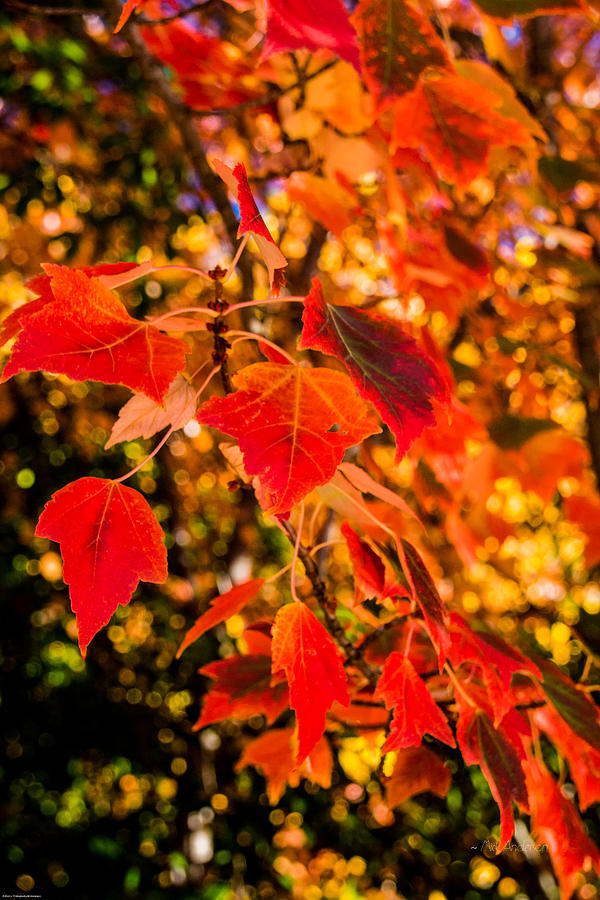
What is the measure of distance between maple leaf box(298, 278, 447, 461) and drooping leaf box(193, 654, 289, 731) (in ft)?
1.15

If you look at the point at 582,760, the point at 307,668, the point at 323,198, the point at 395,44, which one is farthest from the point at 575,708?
the point at 323,198

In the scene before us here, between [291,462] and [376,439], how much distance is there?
4.17 feet

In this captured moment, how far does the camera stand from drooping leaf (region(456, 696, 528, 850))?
495 mm

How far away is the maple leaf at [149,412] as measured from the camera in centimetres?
45

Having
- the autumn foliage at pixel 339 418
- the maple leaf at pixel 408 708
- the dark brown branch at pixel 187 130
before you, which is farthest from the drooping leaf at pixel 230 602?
the dark brown branch at pixel 187 130

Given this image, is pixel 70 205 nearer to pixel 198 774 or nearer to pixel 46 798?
pixel 198 774

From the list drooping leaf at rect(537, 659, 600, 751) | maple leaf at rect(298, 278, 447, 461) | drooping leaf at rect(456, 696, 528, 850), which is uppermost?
maple leaf at rect(298, 278, 447, 461)

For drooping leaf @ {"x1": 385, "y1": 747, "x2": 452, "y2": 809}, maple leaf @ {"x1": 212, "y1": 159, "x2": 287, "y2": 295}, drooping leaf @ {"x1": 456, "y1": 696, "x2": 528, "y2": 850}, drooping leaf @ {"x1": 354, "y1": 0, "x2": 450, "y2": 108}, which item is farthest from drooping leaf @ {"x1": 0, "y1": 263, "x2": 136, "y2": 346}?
drooping leaf @ {"x1": 385, "y1": 747, "x2": 452, "y2": 809}

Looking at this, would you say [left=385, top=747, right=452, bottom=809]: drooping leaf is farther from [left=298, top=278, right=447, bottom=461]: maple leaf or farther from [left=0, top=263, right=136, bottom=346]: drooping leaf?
[left=0, top=263, right=136, bottom=346]: drooping leaf

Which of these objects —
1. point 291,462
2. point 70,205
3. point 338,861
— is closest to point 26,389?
point 70,205

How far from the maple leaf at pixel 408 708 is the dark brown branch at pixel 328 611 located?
70 mm

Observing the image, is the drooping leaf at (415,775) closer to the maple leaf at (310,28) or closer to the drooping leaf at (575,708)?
the drooping leaf at (575,708)

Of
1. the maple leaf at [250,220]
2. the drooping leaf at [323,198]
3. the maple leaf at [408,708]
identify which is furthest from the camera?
the drooping leaf at [323,198]

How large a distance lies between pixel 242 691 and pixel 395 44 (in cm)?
63
